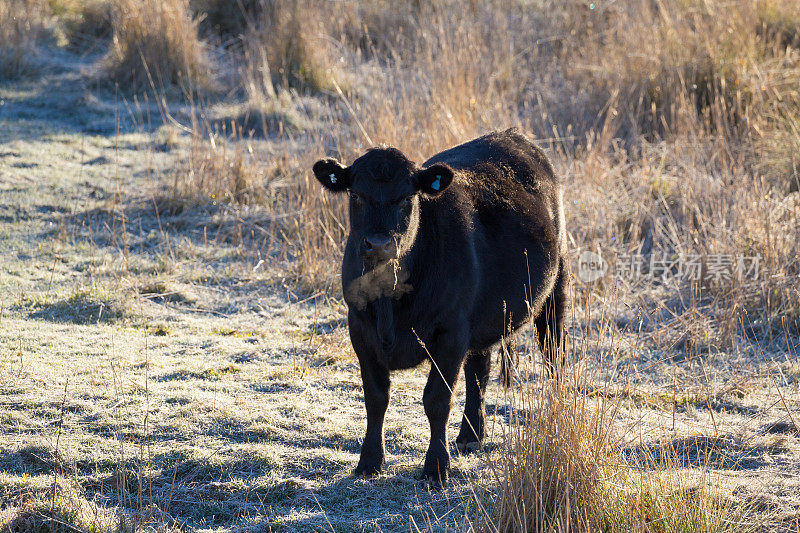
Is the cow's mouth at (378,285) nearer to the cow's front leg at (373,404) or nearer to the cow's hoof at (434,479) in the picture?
the cow's front leg at (373,404)

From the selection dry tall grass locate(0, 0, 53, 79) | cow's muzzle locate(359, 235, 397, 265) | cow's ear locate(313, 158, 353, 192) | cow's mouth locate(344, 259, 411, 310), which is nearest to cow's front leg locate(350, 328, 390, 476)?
cow's mouth locate(344, 259, 411, 310)

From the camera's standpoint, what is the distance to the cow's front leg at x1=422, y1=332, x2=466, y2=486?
4.75 m

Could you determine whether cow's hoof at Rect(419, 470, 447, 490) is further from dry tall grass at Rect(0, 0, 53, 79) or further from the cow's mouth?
dry tall grass at Rect(0, 0, 53, 79)

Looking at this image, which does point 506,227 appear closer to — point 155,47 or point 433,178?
point 433,178

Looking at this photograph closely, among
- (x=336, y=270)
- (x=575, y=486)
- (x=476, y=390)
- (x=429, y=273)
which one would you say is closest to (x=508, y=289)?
(x=429, y=273)

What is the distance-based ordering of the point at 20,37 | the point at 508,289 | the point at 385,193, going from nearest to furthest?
1. the point at 385,193
2. the point at 508,289
3. the point at 20,37

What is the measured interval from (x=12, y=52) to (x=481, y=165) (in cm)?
953

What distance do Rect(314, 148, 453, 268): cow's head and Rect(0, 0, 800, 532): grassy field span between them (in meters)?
0.91

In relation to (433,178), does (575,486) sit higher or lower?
lower

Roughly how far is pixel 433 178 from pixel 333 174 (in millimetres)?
571

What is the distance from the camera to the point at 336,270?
25.6 feet

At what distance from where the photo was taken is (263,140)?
36.8ft

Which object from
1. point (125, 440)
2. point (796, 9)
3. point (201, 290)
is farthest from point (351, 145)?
point (796, 9)

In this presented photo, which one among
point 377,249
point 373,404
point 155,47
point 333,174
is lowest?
point 373,404
